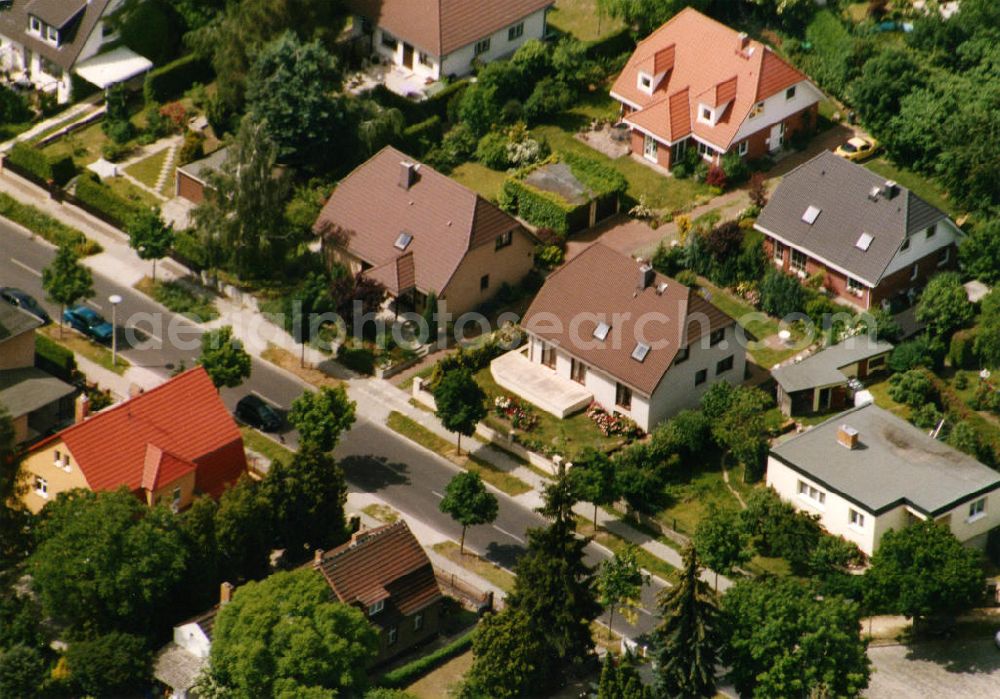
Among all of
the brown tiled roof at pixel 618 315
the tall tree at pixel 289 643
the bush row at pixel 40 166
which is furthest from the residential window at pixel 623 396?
the bush row at pixel 40 166

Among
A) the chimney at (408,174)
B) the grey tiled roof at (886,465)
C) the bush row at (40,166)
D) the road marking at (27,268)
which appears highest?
the chimney at (408,174)

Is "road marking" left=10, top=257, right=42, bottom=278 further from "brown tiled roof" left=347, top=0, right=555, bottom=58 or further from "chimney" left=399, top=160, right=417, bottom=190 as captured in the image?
"brown tiled roof" left=347, top=0, right=555, bottom=58

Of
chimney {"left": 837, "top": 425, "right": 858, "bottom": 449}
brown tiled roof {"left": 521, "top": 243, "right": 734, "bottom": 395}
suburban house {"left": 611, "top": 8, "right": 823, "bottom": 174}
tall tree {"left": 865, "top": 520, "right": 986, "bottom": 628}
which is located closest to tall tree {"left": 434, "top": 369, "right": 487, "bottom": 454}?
brown tiled roof {"left": 521, "top": 243, "right": 734, "bottom": 395}

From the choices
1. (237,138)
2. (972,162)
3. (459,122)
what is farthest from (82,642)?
(972,162)

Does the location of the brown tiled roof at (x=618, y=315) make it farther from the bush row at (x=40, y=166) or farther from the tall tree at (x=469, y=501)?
the bush row at (x=40, y=166)

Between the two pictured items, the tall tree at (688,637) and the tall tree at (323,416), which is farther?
the tall tree at (323,416)

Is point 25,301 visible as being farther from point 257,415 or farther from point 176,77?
point 176,77
